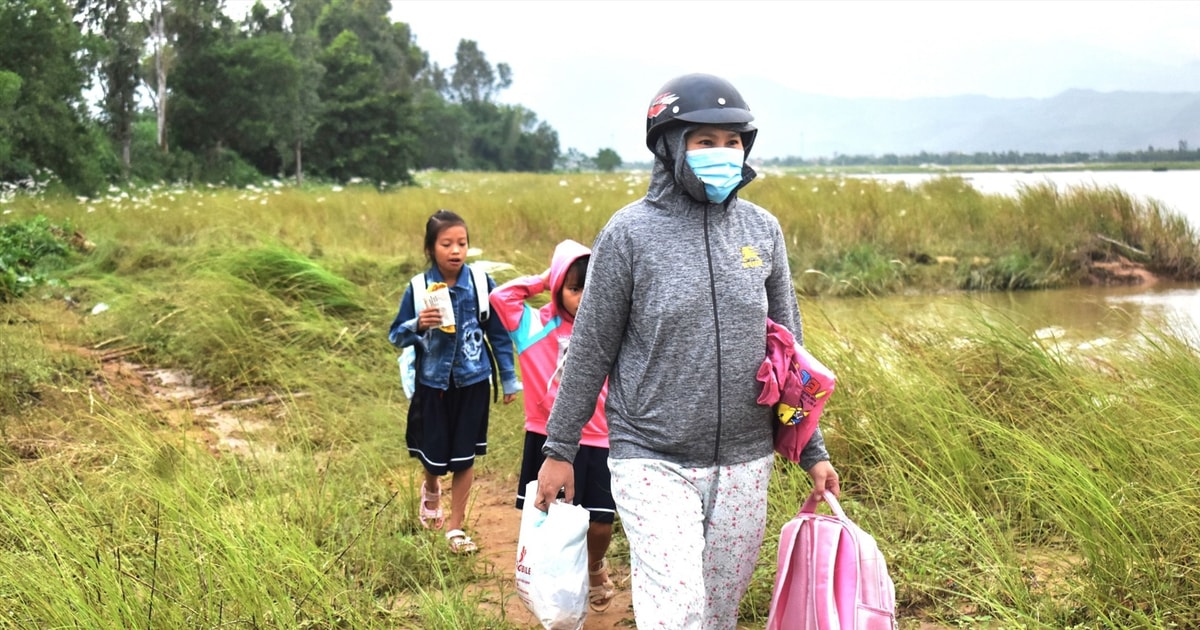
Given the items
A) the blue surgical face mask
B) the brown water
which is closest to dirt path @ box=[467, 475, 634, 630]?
the blue surgical face mask

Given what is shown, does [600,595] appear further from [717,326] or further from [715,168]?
[715,168]

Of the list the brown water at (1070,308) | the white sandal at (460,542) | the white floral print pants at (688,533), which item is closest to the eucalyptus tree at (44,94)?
the brown water at (1070,308)

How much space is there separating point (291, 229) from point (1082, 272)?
31.7 feet

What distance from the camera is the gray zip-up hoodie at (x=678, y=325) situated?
93.9 inches

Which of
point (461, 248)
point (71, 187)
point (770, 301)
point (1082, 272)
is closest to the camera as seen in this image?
point (770, 301)

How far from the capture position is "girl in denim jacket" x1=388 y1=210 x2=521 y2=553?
4.18m

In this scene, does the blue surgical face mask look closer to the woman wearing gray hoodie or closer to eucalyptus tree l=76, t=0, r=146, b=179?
the woman wearing gray hoodie

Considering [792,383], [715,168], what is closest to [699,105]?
[715,168]

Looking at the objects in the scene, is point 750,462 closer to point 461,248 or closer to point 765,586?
point 765,586

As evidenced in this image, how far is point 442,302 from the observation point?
4.07 metres

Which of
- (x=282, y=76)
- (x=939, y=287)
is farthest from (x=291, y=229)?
(x=282, y=76)

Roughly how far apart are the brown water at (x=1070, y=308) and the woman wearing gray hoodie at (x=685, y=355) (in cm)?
308

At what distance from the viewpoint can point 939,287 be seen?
12.4 meters

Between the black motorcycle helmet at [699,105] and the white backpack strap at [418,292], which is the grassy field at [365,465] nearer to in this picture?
the white backpack strap at [418,292]
